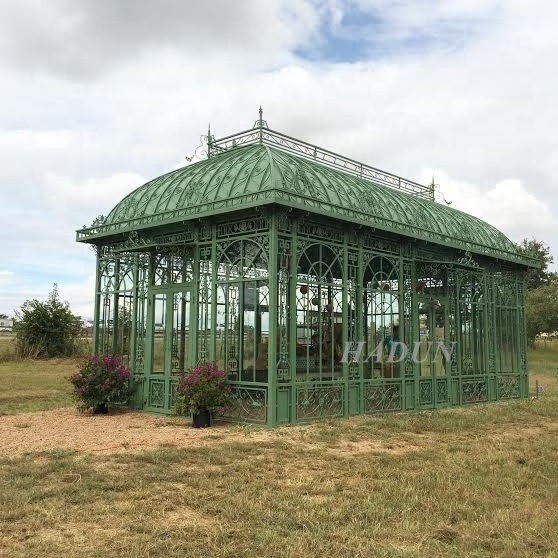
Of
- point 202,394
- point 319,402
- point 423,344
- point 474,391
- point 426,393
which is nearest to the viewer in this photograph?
point 202,394

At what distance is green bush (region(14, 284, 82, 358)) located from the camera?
29.9 meters

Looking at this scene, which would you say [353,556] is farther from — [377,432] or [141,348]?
[141,348]

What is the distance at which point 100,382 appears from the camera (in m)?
11.9

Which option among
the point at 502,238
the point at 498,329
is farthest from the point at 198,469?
the point at 502,238

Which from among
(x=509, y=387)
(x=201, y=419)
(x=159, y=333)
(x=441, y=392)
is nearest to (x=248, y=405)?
(x=201, y=419)

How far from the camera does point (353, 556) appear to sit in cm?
441

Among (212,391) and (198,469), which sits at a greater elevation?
(212,391)

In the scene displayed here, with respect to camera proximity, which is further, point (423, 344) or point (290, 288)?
point (423, 344)

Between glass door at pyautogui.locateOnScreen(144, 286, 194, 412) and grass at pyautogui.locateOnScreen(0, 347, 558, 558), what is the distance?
2.96 metres

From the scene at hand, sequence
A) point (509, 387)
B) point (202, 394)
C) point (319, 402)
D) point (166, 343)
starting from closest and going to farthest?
point (202, 394), point (319, 402), point (166, 343), point (509, 387)

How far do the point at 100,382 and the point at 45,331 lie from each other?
19.9m

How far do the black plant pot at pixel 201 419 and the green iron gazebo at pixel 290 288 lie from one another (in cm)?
64

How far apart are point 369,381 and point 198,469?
562 cm

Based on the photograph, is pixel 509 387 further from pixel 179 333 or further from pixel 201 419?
pixel 201 419
